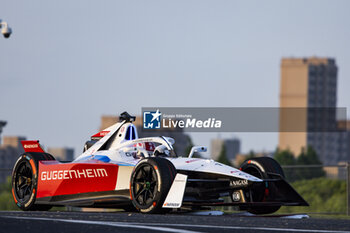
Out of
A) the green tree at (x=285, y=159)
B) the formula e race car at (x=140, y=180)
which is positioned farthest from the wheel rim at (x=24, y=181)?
the green tree at (x=285, y=159)

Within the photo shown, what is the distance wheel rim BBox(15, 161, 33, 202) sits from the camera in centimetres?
1551

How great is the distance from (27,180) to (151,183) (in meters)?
3.57

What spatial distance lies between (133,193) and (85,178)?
1521mm

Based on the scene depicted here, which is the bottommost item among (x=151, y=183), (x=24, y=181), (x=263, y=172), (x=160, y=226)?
(x=160, y=226)

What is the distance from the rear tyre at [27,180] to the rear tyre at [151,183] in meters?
2.86

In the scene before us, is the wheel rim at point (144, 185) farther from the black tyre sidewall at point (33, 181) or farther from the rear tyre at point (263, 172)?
the black tyre sidewall at point (33, 181)

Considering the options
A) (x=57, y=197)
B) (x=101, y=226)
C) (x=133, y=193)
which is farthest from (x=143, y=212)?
(x=101, y=226)

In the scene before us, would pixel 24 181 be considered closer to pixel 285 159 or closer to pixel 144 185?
pixel 144 185

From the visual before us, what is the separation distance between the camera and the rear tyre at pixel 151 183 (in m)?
12.5

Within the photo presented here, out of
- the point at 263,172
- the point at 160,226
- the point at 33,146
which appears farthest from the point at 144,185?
the point at 160,226

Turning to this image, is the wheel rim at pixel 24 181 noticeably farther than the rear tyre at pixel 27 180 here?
Yes

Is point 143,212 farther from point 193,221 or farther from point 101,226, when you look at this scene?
point 101,226

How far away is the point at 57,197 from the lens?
1486cm

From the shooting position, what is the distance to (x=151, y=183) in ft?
42.6
